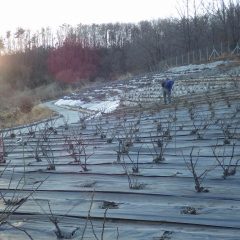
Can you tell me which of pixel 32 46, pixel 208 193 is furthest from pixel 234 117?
pixel 32 46

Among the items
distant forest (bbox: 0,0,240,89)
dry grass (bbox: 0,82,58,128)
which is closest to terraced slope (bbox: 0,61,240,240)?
dry grass (bbox: 0,82,58,128)

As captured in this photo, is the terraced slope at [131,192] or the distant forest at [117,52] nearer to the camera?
the terraced slope at [131,192]

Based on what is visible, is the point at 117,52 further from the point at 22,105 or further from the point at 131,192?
the point at 131,192

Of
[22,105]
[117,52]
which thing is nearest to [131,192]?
[22,105]

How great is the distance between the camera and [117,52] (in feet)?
221

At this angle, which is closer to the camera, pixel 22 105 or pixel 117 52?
pixel 22 105

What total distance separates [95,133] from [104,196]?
5359 mm

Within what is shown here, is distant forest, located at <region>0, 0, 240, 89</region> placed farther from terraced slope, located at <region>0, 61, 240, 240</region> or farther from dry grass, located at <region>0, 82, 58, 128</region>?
terraced slope, located at <region>0, 61, 240, 240</region>

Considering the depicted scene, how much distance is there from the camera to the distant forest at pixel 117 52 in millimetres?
55844

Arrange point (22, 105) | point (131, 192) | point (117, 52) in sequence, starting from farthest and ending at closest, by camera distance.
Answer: point (117, 52), point (22, 105), point (131, 192)

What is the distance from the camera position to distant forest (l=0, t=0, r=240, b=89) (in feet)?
183

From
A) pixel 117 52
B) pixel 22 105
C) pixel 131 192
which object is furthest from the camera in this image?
pixel 117 52

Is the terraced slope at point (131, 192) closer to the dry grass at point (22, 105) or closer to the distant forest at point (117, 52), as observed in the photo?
the dry grass at point (22, 105)

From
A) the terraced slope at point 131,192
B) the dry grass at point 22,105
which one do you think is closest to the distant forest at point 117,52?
the dry grass at point 22,105
